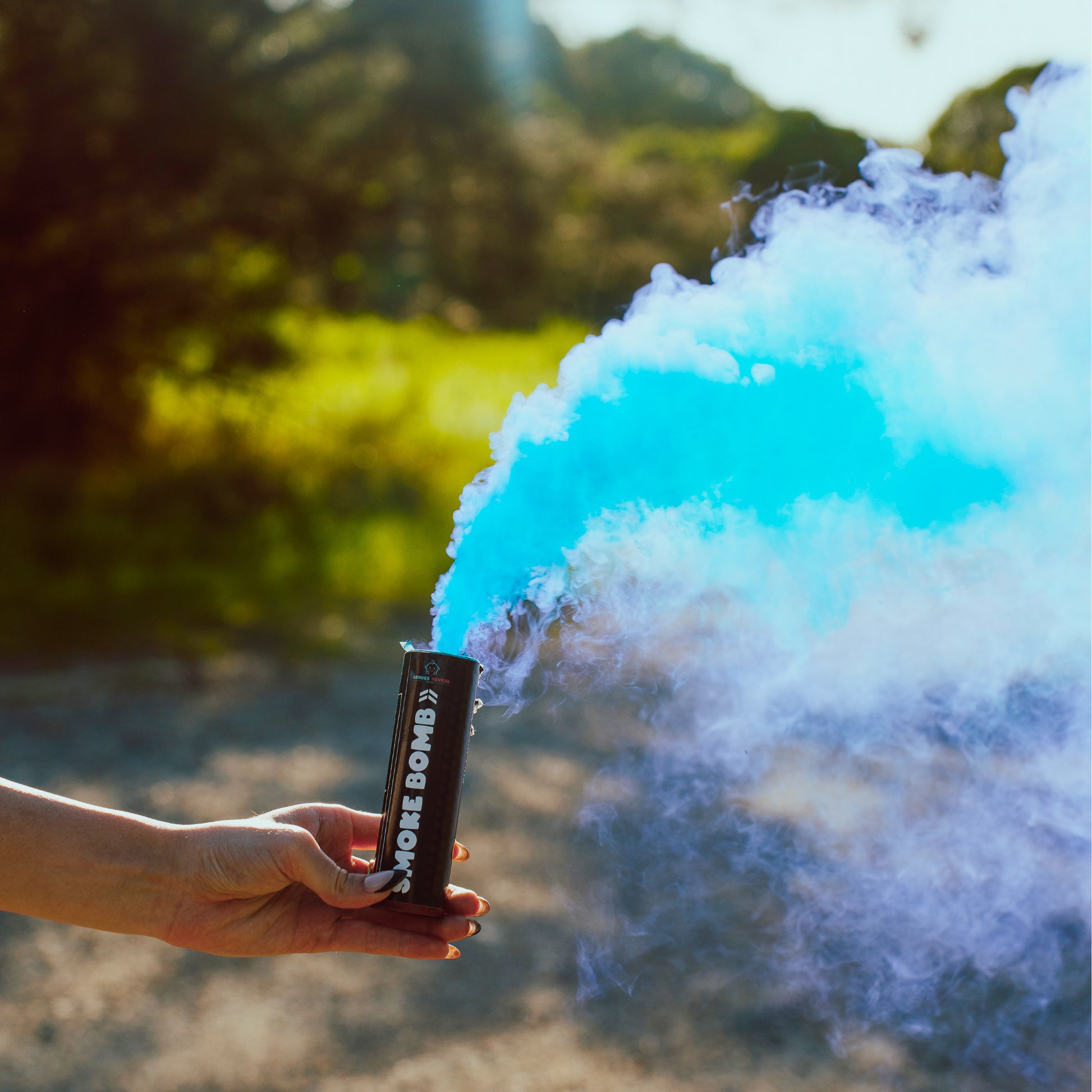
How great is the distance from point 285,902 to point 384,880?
25 cm

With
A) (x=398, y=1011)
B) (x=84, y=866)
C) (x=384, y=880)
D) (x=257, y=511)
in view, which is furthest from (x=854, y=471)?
(x=257, y=511)

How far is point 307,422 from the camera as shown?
9.27 meters

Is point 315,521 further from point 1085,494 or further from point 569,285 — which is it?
point 1085,494

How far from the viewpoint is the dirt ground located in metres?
2.85

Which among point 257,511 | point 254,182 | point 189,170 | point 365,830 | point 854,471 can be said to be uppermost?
point 254,182

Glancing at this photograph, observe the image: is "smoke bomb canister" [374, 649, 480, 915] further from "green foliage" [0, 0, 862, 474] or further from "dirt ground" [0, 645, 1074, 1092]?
"green foliage" [0, 0, 862, 474]

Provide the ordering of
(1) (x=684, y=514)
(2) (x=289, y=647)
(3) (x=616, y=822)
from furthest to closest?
(2) (x=289, y=647) < (3) (x=616, y=822) < (1) (x=684, y=514)

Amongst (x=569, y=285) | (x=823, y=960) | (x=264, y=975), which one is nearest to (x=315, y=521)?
(x=569, y=285)

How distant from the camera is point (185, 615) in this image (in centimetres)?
681

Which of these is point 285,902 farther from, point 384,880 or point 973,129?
point 973,129

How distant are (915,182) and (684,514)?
95 centimetres

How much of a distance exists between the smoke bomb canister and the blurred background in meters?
1.25

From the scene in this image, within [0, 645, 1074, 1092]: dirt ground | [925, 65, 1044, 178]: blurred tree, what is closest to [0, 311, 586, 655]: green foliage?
[0, 645, 1074, 1092]: dirt ground

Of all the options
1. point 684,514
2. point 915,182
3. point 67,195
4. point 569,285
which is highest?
point 569,285
